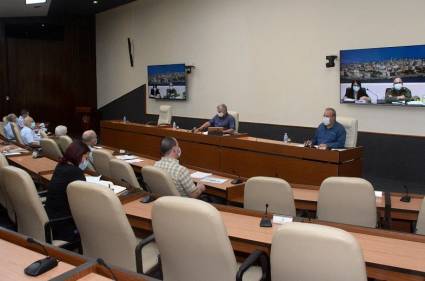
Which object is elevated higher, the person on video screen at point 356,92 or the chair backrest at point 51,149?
the person on video screen at point 356,92

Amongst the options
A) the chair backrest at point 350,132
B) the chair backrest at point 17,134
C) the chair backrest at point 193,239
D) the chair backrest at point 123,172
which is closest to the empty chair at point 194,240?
the chair backrest at point 193,239

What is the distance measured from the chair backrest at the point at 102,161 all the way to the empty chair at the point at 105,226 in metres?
1.97

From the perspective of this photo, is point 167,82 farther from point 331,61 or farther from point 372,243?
point 372,243

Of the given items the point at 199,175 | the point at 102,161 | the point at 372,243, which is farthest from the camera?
the point at 102,161

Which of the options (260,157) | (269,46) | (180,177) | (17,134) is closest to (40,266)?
(180,177)

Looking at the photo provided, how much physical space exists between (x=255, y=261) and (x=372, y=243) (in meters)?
0.71

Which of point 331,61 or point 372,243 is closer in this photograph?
point 372,243

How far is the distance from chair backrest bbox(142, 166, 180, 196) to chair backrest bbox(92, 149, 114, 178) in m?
1.03

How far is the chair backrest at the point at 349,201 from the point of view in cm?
327

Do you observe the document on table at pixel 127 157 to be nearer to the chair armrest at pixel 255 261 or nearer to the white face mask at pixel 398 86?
the chair armrest at pixel 255 261

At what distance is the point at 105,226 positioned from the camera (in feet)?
8.99

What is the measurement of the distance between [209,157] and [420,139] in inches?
137

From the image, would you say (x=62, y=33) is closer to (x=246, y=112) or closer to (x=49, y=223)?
(x=246, y=112)

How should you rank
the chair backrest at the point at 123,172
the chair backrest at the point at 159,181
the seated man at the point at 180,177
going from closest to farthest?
the chair backrest at the point at 159,181 → the seated man at the point at 180,177 → the chair backrest at the point at 123,172
